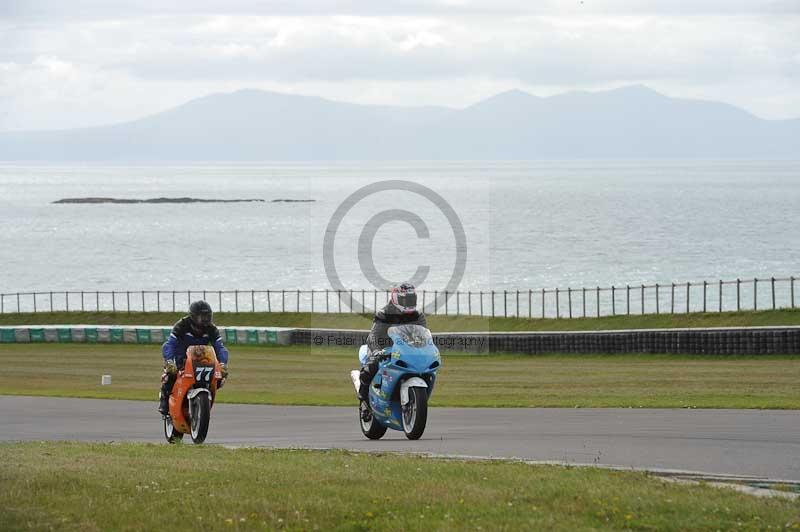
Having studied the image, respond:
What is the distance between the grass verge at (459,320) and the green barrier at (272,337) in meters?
6.30

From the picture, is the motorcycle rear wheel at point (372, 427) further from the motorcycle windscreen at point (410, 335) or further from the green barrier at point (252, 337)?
the green barrier at point (252, 337)

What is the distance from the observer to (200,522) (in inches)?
419

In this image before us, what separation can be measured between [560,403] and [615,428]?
688 centimetres

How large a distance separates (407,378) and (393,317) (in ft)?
2.87

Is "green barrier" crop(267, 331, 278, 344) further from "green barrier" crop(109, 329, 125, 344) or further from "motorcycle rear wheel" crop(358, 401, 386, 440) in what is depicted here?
"motorcycle rear wheel" crop(358, 401, 386, 440)

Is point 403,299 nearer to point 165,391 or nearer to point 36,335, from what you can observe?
point 165,391

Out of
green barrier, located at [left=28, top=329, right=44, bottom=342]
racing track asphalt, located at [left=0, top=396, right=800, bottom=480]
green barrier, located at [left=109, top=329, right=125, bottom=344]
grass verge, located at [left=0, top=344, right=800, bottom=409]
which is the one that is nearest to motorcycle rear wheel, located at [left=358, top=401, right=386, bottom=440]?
racing track asphalt, located at [left=0, top=396, right=800, bottom=480]

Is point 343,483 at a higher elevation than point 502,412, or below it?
higher

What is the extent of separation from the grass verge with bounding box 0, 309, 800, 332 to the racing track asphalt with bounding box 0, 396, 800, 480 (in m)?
29.1

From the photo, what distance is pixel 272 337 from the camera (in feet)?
187

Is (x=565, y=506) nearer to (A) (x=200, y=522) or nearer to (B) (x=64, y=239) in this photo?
(A) (x=200, y=522)

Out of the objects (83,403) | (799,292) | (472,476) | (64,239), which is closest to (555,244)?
(799,292)

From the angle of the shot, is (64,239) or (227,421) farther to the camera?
(64,239)

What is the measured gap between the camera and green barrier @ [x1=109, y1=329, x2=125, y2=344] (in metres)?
58.9
